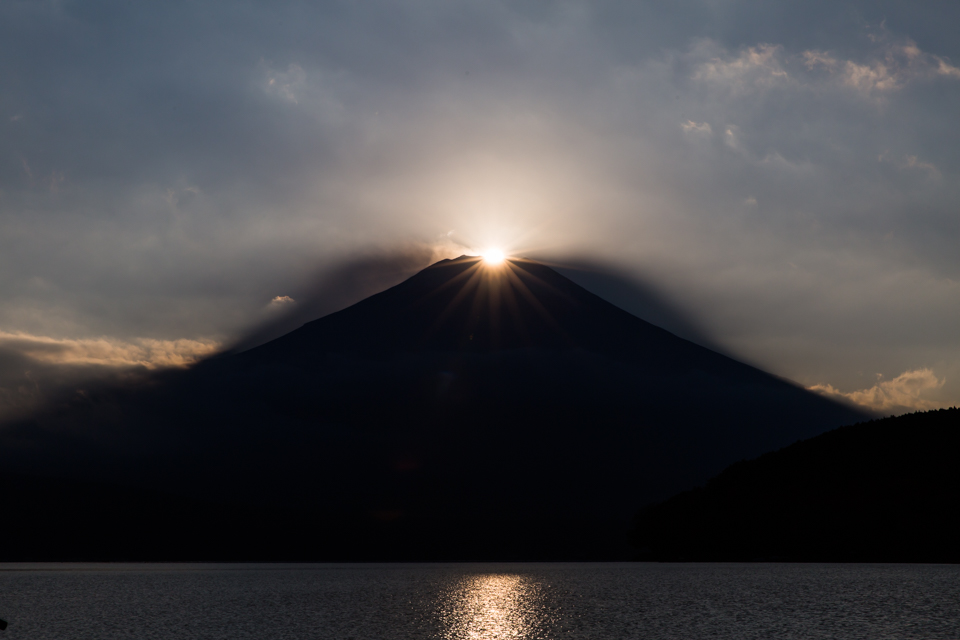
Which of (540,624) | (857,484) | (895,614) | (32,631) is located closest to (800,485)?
(857,484)

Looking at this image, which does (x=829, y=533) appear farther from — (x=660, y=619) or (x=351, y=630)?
(x=351, y=630)

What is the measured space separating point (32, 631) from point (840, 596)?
4786 cm

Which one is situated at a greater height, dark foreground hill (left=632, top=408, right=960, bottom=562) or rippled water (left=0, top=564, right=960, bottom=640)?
dark foreground hill (left=632, top=408, right=960, bottom=562)

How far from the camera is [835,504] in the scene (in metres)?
149

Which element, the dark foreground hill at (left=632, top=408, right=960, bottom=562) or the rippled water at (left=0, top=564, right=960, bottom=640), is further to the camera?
the dark foreground hill at (left=632, top=408, right=960, bottom=562)

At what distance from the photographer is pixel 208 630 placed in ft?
119

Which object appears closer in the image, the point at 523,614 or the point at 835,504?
the point at 523,614

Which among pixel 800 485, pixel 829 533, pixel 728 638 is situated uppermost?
pixel 800 485

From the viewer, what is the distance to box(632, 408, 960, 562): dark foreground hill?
443 ft

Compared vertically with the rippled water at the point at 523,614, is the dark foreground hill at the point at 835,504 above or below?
above

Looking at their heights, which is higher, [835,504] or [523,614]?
[835,504]

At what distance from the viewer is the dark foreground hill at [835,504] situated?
443 feet

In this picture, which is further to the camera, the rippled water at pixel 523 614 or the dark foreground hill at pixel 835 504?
the dark foreground hill at pixel 835 504

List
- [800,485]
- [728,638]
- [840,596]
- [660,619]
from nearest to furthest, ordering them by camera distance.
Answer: [728,638]
[660,619]
[840,596]
[800,485]
